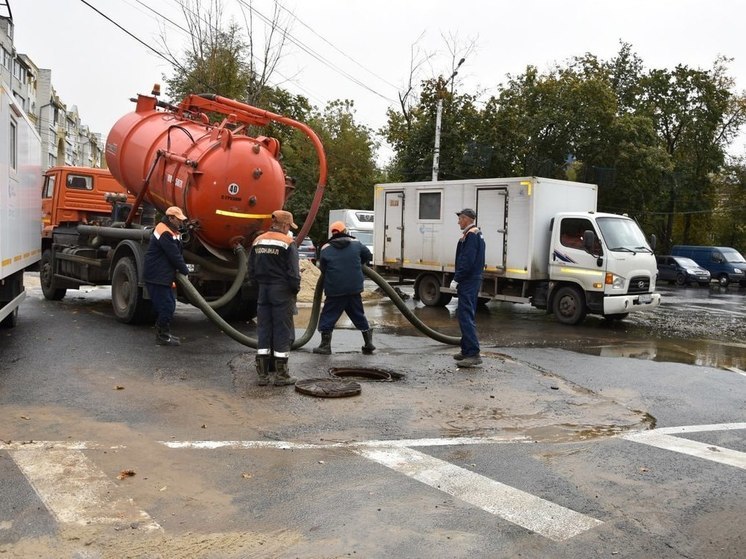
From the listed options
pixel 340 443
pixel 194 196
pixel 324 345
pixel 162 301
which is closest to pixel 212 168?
pixel 194 196

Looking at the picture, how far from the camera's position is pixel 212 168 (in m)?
10.1

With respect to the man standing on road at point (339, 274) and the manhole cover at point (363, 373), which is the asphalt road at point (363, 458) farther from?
the man standing on road at point (339, 274)

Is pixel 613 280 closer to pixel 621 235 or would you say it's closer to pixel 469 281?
pixel 621 235

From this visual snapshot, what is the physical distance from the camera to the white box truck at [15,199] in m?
7.86

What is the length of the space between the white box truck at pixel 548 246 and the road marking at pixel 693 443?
23.6ft

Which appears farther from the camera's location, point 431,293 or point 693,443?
point 431,293

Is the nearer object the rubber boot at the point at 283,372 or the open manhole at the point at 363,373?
the rubber boot at the point at 283,372

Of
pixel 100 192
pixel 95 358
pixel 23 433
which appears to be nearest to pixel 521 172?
pixel 100 192

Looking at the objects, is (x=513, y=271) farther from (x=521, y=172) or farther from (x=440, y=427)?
(x=521, y=172)

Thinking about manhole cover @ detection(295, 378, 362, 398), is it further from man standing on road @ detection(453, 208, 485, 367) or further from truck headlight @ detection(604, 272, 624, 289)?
truck headlight @ detection(604, 272, 624, 289)

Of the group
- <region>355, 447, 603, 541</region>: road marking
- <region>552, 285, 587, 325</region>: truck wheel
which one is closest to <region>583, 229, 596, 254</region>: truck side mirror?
<region>552, 285, 587, 325</region>: truck wheel

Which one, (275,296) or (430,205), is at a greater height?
(430,205)

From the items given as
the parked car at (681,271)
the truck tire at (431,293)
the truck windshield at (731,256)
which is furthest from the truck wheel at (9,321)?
the truck windshield at (731,256)

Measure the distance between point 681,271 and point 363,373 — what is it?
27.2 metres
